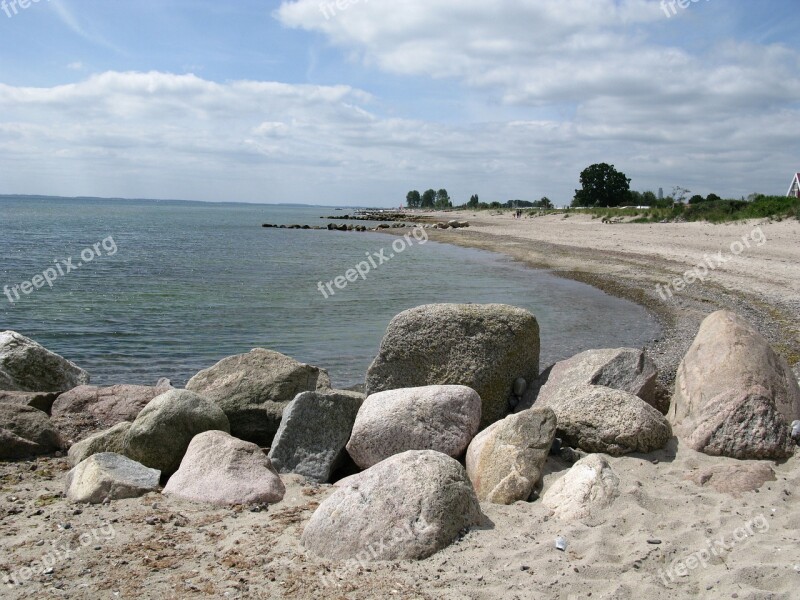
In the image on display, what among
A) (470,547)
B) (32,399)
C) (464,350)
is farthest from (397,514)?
(32,399)

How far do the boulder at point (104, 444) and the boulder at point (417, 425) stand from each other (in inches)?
96.6

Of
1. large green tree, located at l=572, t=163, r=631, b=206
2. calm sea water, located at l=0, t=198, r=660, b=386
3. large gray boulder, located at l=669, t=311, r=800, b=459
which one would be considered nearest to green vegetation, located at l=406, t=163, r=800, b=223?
large green tree, located at l=572, t=163, r=631, b=206

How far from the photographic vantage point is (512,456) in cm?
586

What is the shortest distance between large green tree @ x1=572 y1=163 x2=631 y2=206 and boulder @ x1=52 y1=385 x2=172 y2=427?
8569cm

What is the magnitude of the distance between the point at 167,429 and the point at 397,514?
3226 mm

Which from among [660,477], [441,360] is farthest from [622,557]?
[441,360]

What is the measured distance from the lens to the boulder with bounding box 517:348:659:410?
7441 mm

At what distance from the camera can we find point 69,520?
5.61m

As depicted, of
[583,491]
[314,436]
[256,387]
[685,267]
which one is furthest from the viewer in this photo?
[685,267]

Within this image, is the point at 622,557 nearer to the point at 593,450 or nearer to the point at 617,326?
the point at 593,450

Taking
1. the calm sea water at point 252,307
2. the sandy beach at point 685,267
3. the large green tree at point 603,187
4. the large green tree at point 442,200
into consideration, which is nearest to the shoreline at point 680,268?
the sandy beach at point 685,267

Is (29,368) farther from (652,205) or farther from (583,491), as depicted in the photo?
(652,205)

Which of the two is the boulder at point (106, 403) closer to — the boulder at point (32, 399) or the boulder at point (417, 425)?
the boulder at point (32, 399)

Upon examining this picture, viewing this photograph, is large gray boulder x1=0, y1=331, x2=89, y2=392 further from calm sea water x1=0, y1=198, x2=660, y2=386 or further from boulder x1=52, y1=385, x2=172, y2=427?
calm sea water x1=0, y1=198, x2=660, y2=386
